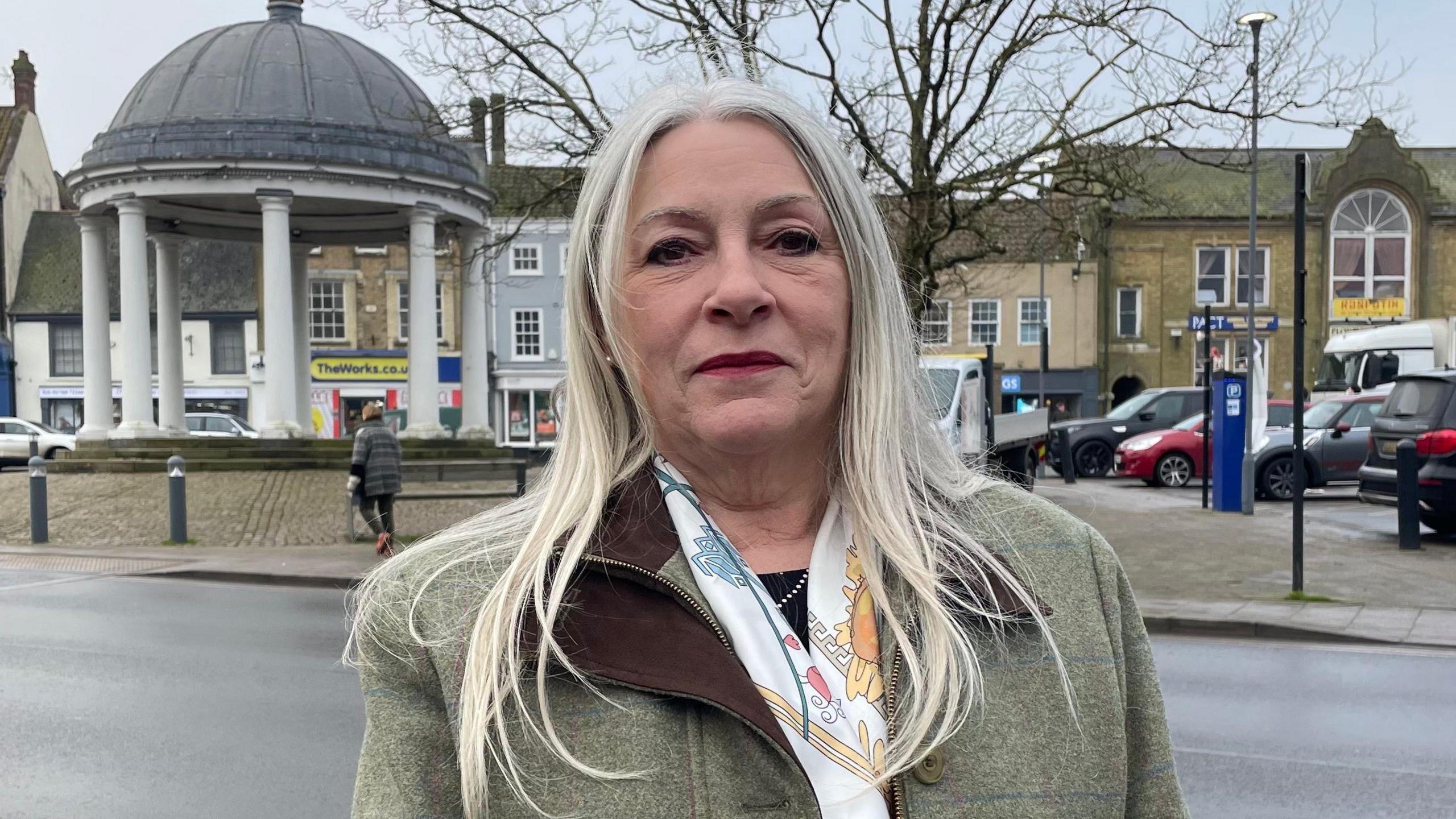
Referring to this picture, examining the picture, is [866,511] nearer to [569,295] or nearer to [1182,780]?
[569,295]

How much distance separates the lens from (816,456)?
6.04 ft

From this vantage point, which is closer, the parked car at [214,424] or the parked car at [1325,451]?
the parked car at [1325,451]

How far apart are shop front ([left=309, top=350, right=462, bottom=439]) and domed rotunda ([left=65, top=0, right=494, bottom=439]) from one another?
16055 mm

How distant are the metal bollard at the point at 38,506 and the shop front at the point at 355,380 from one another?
26.8 m

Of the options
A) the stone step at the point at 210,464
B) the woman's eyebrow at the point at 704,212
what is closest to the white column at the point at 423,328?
the stone step at the point at 210,464

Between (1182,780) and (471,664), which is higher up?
(471,664)

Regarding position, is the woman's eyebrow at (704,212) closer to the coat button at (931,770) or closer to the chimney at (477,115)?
the coat button at (931,770)

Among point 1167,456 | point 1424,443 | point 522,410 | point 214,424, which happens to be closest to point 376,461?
point 1424,443

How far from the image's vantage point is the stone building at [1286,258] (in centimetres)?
4172

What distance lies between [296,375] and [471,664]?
28995 millimetres

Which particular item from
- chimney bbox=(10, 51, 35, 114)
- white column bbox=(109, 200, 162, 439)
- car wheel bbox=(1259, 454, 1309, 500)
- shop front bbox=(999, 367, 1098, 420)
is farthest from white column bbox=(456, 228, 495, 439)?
chimney bbox=(10, 51, 35, 114)

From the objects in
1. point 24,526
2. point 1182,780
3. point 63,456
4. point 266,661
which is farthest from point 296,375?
point 1182,780

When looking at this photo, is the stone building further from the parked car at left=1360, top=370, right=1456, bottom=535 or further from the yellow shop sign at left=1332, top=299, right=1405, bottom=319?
the parked car at left=1360, top=370, right=1456, bottom=535

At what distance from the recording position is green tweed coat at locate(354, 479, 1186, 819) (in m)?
1.45
